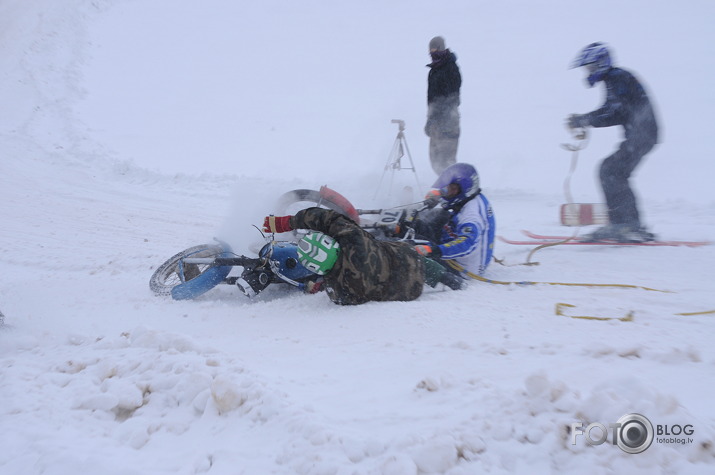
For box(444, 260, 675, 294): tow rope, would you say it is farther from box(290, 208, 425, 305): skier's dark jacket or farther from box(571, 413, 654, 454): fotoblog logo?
box(571, 413, 654, 454): fotoblog logo

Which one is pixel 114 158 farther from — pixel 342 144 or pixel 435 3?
pixel 435 3

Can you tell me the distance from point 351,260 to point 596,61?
4.33 metres

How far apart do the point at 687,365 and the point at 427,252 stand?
2.45 m

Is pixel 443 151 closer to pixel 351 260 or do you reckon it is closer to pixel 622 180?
pixel 622 180

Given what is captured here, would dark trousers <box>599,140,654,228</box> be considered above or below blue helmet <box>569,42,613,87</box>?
below

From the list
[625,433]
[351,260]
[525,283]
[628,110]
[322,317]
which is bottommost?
[322,317]

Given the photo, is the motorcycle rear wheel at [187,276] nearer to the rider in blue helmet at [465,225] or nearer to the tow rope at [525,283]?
the rider in blue helmet at [465,225]

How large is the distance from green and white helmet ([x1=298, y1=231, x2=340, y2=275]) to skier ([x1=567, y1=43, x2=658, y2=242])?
12.6 feet

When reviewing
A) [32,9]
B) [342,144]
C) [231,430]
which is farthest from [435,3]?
[231,430]

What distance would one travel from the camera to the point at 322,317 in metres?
3.60

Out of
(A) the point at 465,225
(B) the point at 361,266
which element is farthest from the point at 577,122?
(B) the point at 361,266

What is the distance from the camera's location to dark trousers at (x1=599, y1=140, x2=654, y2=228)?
232 inches

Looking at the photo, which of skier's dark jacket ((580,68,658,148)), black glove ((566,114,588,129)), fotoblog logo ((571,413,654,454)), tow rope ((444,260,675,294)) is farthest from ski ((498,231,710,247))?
fotoblog logo ((571,413,654,454))

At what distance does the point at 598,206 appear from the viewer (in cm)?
675
